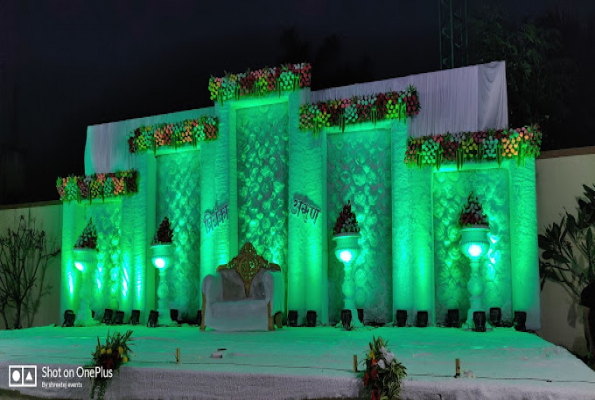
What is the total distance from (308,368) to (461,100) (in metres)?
5.38

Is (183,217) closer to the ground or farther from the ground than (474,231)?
farther from the ground

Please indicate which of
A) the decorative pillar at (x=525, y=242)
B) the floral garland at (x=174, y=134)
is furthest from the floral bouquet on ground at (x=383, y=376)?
the floral garland at (x=174, y=134)

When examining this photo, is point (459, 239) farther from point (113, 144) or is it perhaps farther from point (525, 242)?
point (113, 144)

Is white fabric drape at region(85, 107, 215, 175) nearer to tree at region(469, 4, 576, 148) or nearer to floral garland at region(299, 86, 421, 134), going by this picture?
floral garland at region(299, 86, 421, 134)

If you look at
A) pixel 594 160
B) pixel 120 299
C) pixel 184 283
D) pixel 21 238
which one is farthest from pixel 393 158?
pixel 21 238

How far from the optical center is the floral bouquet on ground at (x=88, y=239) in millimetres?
10000

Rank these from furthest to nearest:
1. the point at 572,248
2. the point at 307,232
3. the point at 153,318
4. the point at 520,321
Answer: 1. the point at 153,318
2. the point at 307,232
3. the point at 572,248
4. the point at 520,321

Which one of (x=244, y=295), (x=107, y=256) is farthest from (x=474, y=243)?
(x=107, y=256)

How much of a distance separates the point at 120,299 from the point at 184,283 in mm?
1236

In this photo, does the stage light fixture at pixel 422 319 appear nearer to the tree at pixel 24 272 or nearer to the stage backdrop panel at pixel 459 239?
the stage backdrop panel at pixel 459 239

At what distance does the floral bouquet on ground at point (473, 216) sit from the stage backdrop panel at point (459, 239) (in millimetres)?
499

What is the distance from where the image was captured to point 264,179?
969 cm

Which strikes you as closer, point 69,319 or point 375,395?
point 375,395

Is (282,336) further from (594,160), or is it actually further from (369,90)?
(594,160)
